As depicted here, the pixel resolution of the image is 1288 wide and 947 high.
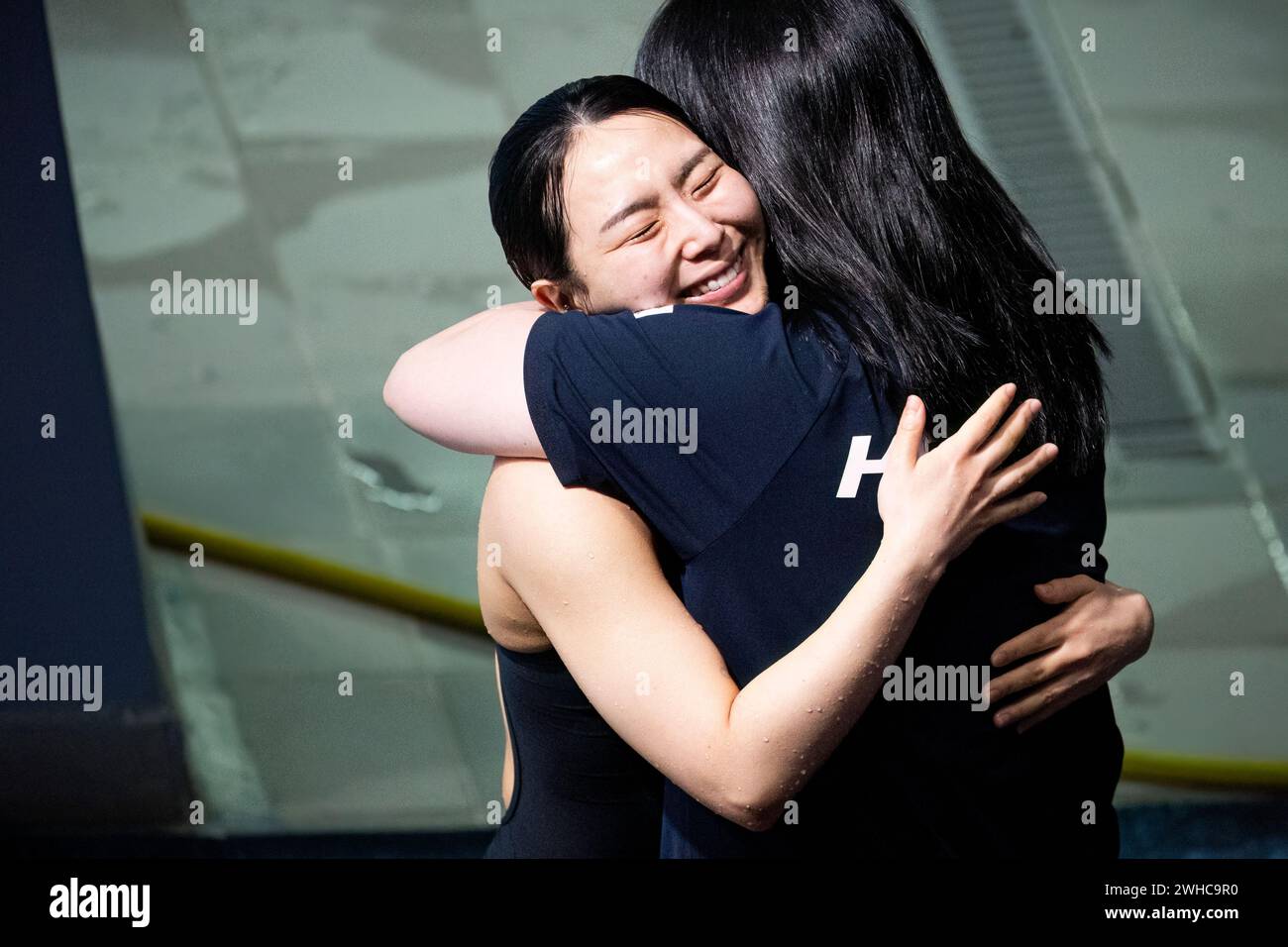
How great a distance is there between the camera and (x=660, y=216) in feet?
4.58

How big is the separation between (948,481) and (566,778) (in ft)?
1.80

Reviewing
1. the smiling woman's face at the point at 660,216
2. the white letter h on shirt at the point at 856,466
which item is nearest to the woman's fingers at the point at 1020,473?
the white letter h on shirt at the point at 856,466

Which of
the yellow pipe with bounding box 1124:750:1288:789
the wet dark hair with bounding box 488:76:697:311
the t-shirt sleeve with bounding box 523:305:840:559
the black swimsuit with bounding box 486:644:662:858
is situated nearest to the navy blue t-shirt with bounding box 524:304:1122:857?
the t-shirt sleeve with bounding box 523:305:840:559

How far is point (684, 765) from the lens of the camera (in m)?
1.18

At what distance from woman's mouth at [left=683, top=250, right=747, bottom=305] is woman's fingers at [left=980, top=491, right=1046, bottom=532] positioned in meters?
0.36

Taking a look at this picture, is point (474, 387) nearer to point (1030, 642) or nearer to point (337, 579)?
point (1030, 642)

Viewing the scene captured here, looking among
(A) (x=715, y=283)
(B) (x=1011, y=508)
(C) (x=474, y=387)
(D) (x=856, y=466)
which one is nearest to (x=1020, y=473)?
(B) (x=1011, y=508)

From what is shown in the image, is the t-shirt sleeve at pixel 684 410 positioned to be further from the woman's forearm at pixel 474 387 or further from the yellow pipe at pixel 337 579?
the yellow pipe at pixel 337 579

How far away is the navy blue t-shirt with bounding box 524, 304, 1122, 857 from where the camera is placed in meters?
1.17

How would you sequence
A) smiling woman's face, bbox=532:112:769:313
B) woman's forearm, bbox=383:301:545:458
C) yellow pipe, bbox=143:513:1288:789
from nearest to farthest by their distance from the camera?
woman's forearm, bbox=383:301:545:458 → smiling woman's face, bbox=532:112:769:313 → yellow pipe, bbox=143:513:1288:789

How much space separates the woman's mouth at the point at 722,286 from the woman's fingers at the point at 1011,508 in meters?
0.36

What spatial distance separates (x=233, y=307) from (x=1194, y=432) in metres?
2.47

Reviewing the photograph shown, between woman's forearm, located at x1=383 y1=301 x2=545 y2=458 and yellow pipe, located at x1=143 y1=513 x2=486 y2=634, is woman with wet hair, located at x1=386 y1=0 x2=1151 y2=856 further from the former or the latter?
yellow pipe, located at x1=143 y1=513 x2=486 y2=634
